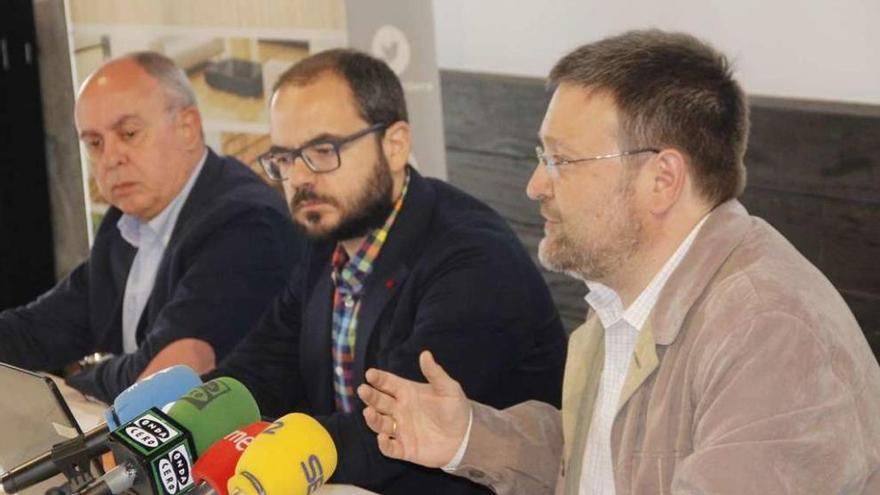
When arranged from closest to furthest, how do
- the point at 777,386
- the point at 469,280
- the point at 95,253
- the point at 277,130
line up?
the point at 777,386 → the point at 469,280 → the point at 277,130 → the point at 95,253

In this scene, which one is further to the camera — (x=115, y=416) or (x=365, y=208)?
(x=365, y=208)

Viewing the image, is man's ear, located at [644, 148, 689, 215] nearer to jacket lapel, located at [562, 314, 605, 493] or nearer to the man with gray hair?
jacket lapel, located at [562, 314, 605, 493]

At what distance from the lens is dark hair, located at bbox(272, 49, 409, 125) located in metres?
2.67

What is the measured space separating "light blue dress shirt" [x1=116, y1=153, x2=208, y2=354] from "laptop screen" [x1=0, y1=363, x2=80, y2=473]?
1.06m

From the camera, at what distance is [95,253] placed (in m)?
3.38

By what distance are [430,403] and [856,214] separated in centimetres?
157

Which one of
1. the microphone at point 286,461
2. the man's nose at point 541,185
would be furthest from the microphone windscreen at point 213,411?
the man's nose at point 541,185

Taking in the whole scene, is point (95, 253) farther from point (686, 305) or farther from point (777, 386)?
point (777, 386)

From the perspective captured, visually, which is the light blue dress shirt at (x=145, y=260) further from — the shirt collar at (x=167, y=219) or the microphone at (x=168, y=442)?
the microphone at (x=168, y=442)

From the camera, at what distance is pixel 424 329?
243 cm

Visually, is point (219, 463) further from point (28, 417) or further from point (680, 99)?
point (680, 99)

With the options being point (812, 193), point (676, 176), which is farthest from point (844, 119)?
point (676, 176)

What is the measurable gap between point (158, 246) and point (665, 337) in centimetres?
177

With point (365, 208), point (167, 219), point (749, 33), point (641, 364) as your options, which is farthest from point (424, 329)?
point (749, 33)
